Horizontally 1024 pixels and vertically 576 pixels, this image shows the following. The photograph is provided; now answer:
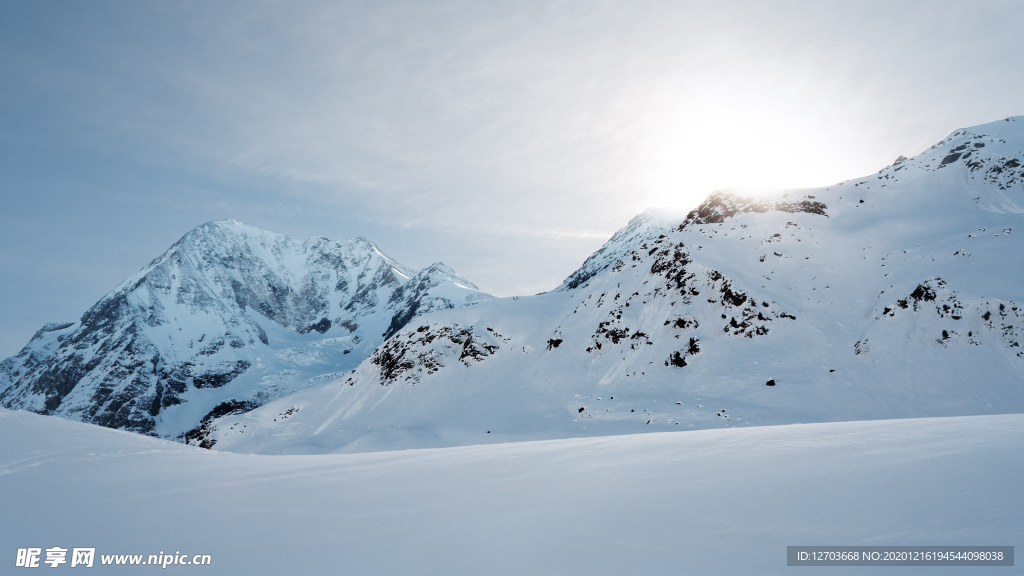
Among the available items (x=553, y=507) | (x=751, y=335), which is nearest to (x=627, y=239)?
(x=751, y=335)

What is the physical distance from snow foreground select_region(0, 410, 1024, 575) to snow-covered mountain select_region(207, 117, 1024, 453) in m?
22.9

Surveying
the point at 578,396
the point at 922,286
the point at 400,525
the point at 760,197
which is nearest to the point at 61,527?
the point at 400,525

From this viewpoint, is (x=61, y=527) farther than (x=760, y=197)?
No

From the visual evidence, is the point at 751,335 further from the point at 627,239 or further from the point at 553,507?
the point at 627,239

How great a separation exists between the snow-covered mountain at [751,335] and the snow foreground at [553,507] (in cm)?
2292

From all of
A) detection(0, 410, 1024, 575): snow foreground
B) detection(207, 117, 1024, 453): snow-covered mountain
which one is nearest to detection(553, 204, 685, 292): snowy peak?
detection(207, 117, 1024, 453): snow-covered mountain

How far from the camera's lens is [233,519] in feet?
17.8

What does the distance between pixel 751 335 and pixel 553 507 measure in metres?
36.0

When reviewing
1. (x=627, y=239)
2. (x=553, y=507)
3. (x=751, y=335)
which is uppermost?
(x=627, y=239)

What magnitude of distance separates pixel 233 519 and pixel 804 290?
142ft

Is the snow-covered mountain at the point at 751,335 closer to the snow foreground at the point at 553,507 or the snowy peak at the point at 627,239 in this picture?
the snow foreground at the point at 553,507

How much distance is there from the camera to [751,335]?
1419 inches

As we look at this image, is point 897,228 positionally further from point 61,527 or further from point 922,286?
point 61,527

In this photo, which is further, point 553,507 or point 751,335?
point 751,335
